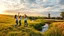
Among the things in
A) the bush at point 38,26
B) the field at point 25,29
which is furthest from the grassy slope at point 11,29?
the bush at point 38,26

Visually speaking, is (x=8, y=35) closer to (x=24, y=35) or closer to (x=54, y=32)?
(x=24, y=35)

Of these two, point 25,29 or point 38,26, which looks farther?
point 38,26

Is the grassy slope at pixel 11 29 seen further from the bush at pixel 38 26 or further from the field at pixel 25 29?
the bush at pixel 38 26

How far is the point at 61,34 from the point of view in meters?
6.27

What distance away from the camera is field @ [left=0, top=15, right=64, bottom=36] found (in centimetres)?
612

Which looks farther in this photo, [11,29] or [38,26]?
[38,26]

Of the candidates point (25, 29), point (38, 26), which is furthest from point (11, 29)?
point (38, 26)

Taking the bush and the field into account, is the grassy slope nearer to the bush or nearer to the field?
the field

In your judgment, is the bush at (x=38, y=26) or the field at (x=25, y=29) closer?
the field at (x=25, y=29)

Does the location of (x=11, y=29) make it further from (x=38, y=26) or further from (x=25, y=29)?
(x=38, y=26)

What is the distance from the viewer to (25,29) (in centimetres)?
622

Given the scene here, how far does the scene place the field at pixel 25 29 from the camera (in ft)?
20.1

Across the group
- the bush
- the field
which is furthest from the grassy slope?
the bush

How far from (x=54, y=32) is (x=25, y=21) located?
864mm
